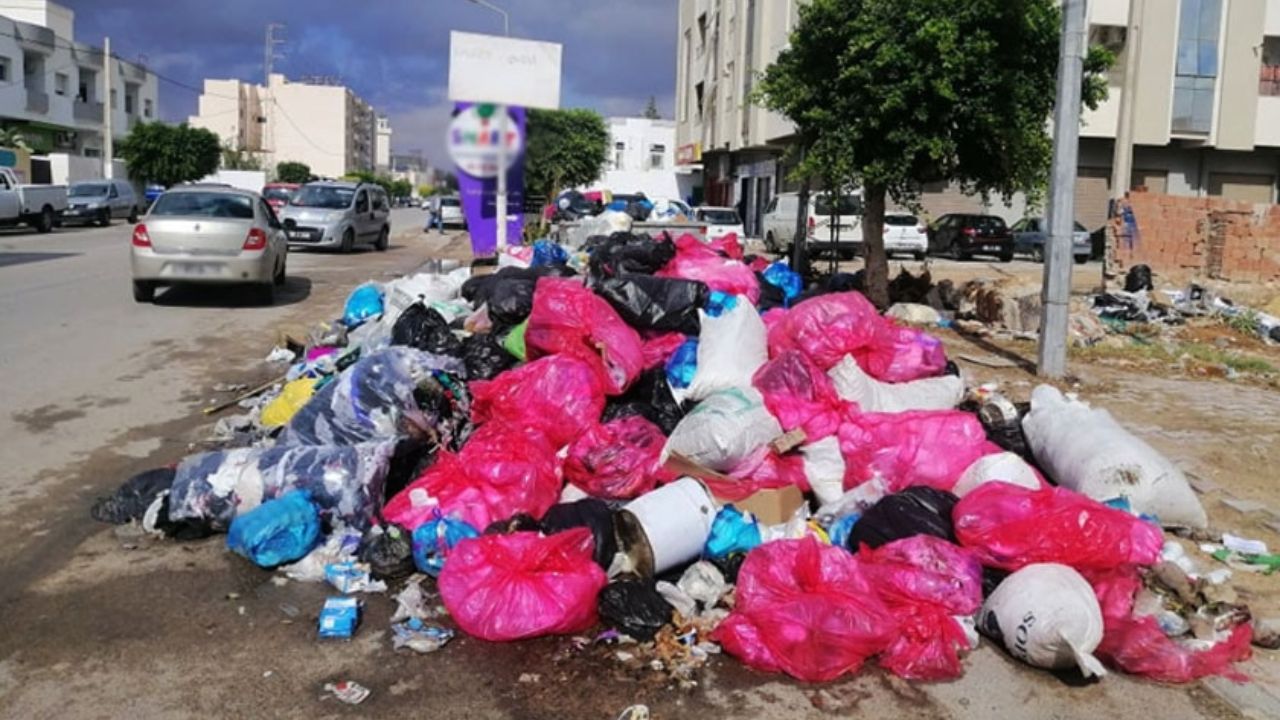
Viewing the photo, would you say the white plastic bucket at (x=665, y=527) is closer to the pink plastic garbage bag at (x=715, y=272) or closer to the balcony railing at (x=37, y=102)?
the pink plastic garbage bag at (x=715, y=272)

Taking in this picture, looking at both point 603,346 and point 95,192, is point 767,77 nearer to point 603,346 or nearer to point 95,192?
point 603,346

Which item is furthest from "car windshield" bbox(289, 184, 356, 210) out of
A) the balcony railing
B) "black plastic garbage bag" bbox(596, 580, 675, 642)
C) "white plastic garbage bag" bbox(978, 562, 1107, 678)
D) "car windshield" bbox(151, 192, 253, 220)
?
the balcony railing

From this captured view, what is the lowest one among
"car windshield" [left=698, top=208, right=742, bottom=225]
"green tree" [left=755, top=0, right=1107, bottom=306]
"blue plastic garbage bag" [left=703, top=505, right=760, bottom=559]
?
"blue plastic garbage bag" [left=703, top=505, right=760, bottom=559]

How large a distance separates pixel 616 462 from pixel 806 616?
1630 mm

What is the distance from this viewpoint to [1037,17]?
34.2 feet

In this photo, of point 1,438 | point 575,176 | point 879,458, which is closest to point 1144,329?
point 879,458

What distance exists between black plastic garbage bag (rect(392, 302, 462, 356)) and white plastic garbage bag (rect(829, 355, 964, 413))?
2.49 meters

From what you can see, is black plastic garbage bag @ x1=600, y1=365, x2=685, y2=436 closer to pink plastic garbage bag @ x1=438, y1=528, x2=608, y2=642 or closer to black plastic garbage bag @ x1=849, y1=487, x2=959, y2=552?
black plastic garbage bag @ x1=849, y1=487, x2=959, y2=552

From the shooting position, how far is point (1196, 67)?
30000 millimetres

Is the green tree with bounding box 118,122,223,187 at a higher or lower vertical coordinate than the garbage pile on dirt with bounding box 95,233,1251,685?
higher

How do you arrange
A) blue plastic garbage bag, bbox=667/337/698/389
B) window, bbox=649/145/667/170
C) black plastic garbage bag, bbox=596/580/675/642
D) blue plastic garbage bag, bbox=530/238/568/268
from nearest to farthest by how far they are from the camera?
black plastic garbage bag, bbox=596/580/675/642 → blue plastic garbage bag, bbox=667/337/698/389 → blue plastic garbage bag, bbox=530/238/568/268 → window, bbox=649/145/667/170

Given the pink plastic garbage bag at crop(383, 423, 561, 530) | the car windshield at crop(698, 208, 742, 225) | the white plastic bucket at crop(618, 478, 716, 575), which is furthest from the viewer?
the car windshield at crop(698, 208, 742, 225)

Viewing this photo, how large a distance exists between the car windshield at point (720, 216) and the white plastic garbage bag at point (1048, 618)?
22208 millimetres

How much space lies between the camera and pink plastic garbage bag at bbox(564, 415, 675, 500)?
4996 millimetres
